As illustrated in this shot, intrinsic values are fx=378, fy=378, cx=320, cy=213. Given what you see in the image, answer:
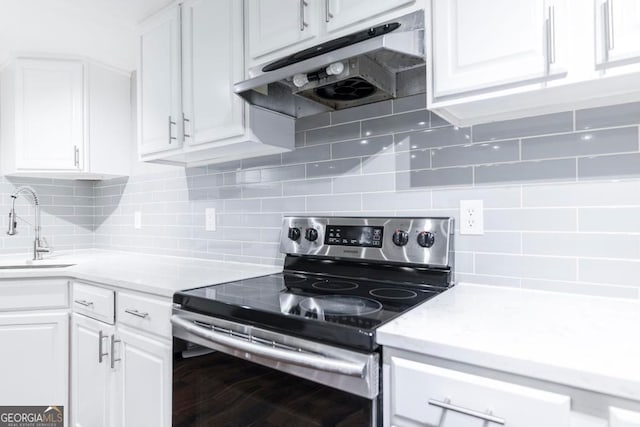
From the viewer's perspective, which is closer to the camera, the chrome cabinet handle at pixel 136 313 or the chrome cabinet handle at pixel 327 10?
the chrome cabinet handle at pixel 327 10

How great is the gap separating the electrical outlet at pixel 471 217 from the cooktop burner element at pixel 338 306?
469 mm

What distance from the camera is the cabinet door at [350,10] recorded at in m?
1.20

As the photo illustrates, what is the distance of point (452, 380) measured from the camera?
A: 0.76 metres

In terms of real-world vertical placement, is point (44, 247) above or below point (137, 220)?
below

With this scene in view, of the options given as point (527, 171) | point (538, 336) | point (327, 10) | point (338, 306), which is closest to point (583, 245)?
point (527, 171)

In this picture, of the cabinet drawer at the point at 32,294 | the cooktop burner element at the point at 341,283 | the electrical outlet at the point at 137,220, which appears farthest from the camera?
the electrical outlet at the point at 137,220

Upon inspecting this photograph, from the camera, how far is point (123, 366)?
1.56 metres

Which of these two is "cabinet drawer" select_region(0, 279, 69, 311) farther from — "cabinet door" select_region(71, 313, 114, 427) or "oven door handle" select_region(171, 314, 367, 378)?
"oven door handle" select_region(171, 314, 367, 378)

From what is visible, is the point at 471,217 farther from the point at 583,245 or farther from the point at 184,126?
the point at 184,126

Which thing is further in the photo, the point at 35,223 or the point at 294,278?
the point at 35,223

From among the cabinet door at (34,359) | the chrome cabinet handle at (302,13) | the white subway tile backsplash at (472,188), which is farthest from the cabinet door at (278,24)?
the cabinet door at (34,359)

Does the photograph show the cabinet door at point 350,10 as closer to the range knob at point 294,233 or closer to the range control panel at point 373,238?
the range control panel at point 373,238

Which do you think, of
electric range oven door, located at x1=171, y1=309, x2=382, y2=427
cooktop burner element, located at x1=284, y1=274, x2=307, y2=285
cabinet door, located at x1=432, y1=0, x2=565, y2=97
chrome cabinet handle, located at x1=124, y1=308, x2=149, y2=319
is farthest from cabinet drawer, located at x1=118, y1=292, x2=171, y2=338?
cabinet door, located at x1=432, y1=0, x2=565, y2=97

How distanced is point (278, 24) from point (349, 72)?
0.43 metres
